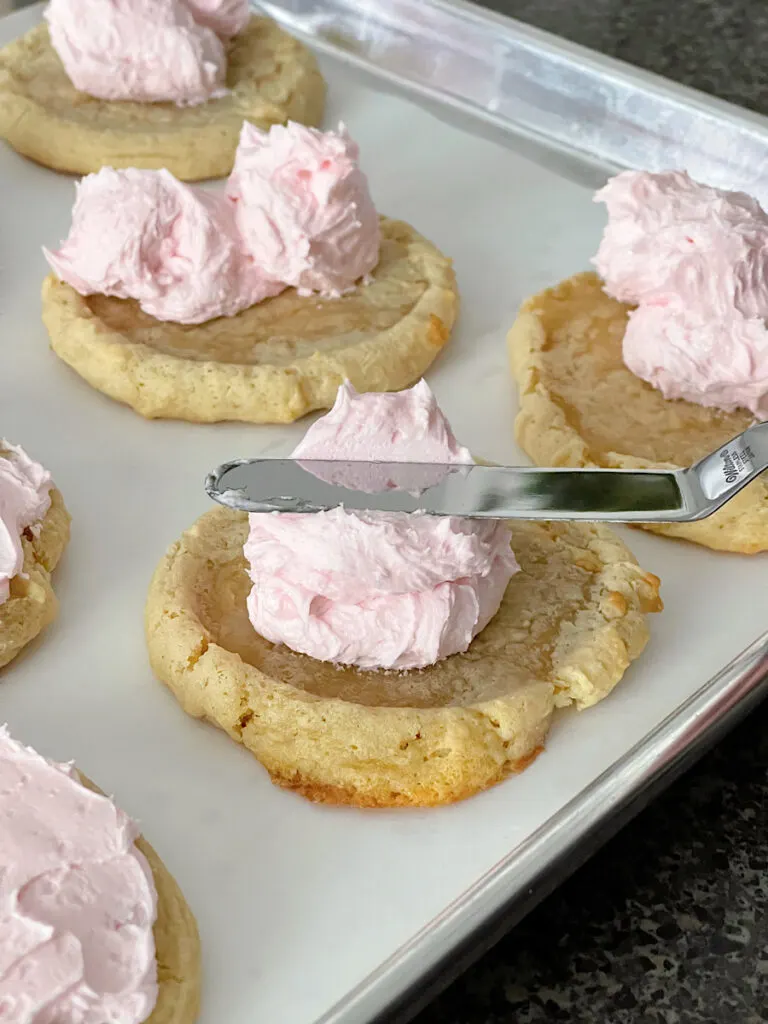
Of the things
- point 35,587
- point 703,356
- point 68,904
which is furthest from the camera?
point 703,356

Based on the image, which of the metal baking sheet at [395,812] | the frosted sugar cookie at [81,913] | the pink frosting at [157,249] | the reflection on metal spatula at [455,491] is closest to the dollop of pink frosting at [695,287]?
the metal baking sheet at [395,812]

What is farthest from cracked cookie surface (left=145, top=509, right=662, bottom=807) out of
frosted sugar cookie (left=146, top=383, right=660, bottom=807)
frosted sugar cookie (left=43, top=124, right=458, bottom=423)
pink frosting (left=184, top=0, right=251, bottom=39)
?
pink frosting (left=184, top=0, right=251, bottom=39)

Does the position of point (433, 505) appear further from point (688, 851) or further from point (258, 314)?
point (258, 314)

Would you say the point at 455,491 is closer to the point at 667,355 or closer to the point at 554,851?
the point at 554,851

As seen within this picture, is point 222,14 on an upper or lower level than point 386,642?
upper

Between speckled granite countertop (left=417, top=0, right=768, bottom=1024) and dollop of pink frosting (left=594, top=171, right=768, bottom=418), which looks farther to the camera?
dollop of pink frosting (left=594, top=171, right=768, bottom=418)

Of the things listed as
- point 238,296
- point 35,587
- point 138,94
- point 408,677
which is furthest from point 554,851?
point 138,94

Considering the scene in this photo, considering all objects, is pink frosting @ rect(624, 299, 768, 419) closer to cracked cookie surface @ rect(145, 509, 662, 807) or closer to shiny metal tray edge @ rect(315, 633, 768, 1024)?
cracked cookie surface @ rect(145, 509, 662, 807)
